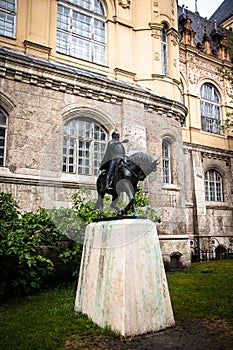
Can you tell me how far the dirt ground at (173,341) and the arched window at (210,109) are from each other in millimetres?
16420

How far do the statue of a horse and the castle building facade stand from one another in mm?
551

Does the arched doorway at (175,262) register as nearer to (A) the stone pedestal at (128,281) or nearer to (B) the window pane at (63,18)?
(A) the stone pedestal at (128,281)

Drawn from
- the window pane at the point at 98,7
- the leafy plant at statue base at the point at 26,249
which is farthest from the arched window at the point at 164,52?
the leafy plant at statue base at the point at 26,249

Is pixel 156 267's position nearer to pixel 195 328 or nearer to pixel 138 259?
pixel 138 259

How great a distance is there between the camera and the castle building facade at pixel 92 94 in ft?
29.7

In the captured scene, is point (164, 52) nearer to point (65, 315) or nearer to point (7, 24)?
point (7, 24)

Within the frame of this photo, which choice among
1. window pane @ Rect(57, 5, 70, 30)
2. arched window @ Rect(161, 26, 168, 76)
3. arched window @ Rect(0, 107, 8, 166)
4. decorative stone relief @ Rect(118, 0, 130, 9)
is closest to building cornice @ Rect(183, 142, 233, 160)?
arched window @ Rect(161, 26, 168, 76)

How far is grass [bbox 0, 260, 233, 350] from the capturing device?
446 centimetres

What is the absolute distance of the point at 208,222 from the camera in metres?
17.6

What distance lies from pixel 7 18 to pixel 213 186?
14.4m

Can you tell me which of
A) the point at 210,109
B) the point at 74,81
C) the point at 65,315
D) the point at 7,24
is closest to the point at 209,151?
the point at 210,109

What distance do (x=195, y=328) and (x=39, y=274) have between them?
4.37 meters

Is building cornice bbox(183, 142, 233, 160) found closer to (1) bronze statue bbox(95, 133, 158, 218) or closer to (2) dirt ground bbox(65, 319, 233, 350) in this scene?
(1) bronze statue bbox(95, 133, 158, 218)

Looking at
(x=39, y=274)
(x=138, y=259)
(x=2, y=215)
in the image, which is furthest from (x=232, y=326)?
(x=2, y=215)
